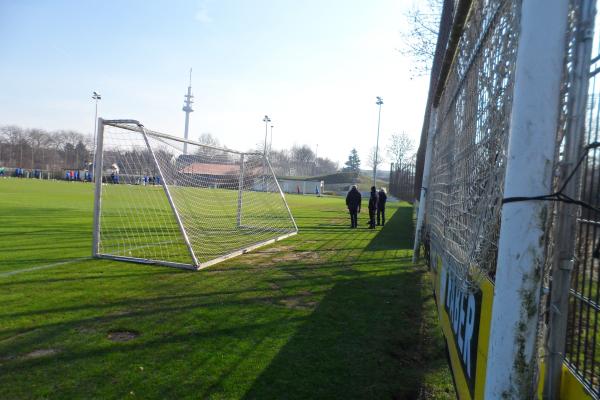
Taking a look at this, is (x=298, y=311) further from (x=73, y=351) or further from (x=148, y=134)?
(x=148, y=134)

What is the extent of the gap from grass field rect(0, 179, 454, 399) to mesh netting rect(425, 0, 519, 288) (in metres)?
1.45

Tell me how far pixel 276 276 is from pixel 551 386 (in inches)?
241

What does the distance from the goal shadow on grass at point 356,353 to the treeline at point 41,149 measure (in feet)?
258

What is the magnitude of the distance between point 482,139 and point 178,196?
9167 mm

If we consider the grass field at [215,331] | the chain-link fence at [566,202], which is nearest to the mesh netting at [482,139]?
the chain-link fence at [566,202]

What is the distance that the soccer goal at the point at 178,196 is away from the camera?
27.3ft

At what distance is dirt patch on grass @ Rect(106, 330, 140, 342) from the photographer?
171 inches

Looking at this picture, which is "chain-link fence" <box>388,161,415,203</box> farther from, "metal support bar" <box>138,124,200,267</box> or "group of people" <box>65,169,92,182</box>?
"group of people" <box>65,169,92,182</box>

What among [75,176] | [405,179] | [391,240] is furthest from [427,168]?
[75,176]

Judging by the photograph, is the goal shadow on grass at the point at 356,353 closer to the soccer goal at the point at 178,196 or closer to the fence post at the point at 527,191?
the fence post at the point at 527,191

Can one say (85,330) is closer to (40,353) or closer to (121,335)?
(121,335)

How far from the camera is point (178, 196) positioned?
1091cm

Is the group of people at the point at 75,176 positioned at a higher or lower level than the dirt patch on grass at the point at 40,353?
higher

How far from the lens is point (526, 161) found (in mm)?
1525
